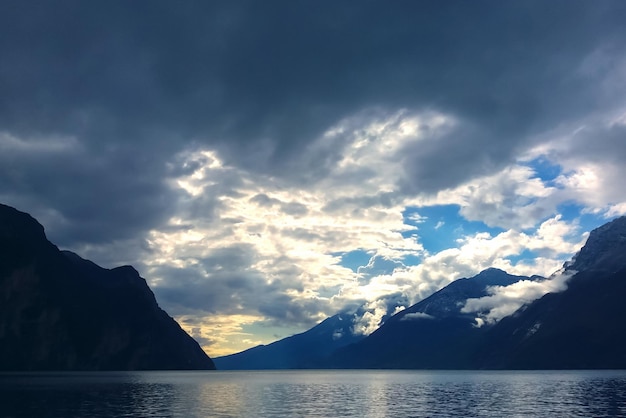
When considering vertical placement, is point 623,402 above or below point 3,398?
below

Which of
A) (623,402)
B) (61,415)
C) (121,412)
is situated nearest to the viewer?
(61,415)

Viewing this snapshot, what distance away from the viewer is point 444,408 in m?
86.2

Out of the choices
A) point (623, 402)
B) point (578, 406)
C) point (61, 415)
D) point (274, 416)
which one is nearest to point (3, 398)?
point (61, 415)

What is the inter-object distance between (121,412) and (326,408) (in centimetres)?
3172

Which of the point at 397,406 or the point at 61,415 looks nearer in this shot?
the point at 61,415

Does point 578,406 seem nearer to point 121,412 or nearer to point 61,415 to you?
point 121,412

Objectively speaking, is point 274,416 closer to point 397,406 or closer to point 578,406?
point 397,406

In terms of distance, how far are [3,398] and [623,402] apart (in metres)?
109

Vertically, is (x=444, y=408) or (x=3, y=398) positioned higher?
(x=3, y=398)

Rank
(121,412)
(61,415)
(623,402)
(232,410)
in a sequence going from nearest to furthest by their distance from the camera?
(61,415), (121,412), (232,410), (623,402)

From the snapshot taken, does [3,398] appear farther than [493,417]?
Yes

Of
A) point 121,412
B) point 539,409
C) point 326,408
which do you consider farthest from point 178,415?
point 539,409

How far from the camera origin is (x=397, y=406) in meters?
93.0

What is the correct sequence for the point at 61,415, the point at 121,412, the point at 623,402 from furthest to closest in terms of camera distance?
the point at 623,402, the point at 121,412, the point at 61,415
